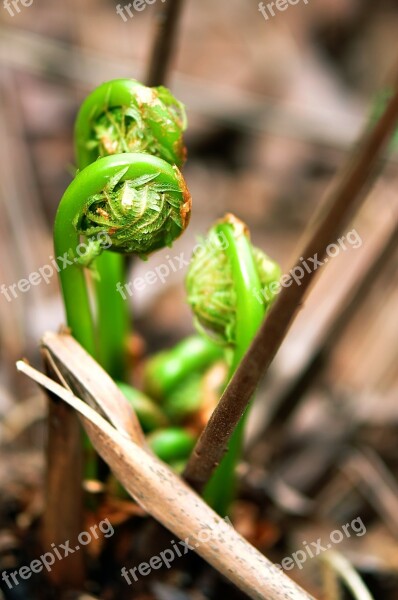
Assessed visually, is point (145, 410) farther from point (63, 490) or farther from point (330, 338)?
point (330, 338)

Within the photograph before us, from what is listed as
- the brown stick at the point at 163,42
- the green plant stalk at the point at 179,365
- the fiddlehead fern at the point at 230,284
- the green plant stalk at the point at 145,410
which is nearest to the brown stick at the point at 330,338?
the green plant stalk at the point at 179,365

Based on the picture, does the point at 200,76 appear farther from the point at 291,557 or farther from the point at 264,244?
the point at 291,557

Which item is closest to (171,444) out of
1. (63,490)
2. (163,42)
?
(63,490)

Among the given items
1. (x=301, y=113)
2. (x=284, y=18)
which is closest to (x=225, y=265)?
(x=301, y=113)

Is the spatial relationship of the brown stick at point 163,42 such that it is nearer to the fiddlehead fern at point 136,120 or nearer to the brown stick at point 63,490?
the fiddlehead fern at point 136,120

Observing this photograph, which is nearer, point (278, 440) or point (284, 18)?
point (278, 440)

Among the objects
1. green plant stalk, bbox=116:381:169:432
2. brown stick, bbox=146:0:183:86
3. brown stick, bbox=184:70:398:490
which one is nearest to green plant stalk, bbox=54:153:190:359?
brown stick, bbox=184:70:398:490

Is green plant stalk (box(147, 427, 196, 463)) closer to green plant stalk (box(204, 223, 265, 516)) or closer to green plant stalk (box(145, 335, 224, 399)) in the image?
green plant stalk (box(145, 335, 224, 399))
